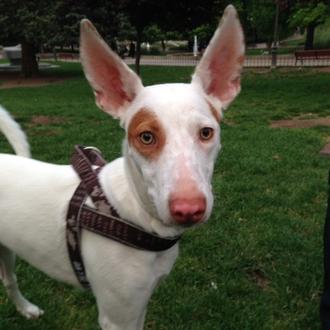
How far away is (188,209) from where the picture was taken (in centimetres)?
175

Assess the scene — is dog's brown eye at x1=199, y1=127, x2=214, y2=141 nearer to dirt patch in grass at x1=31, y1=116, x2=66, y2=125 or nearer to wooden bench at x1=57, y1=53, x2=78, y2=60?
dirt patch in grass at x1=31, y1=116, x2=66, y2=125

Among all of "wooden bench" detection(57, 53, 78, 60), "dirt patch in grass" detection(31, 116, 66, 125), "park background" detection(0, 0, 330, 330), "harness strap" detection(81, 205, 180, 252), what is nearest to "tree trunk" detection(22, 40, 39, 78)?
"park background" detection(0, 0, 330, 330)

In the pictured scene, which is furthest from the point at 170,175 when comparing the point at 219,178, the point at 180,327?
the point at 219,178

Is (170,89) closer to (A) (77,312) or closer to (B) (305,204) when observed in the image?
(A) (77,312)

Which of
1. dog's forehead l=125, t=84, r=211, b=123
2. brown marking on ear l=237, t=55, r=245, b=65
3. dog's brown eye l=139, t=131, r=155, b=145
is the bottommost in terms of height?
dog's brown eye l=139, t=131, r=155, b=145

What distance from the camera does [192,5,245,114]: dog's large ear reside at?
2.31m

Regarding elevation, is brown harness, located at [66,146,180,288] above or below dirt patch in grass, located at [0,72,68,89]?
above

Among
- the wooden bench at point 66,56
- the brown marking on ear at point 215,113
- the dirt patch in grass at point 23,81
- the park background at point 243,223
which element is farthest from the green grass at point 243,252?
the wooden bench at point 66,56

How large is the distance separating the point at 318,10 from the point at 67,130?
12713 mm

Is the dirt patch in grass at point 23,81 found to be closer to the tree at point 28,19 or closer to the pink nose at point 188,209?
the tree at point 28,19

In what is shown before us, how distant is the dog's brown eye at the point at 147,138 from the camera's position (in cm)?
199

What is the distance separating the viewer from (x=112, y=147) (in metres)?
7.68

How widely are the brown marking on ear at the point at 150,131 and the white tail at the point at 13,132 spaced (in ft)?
4.25

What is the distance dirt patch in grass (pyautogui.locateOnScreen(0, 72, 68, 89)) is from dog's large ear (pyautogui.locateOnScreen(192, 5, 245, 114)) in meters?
18.4
